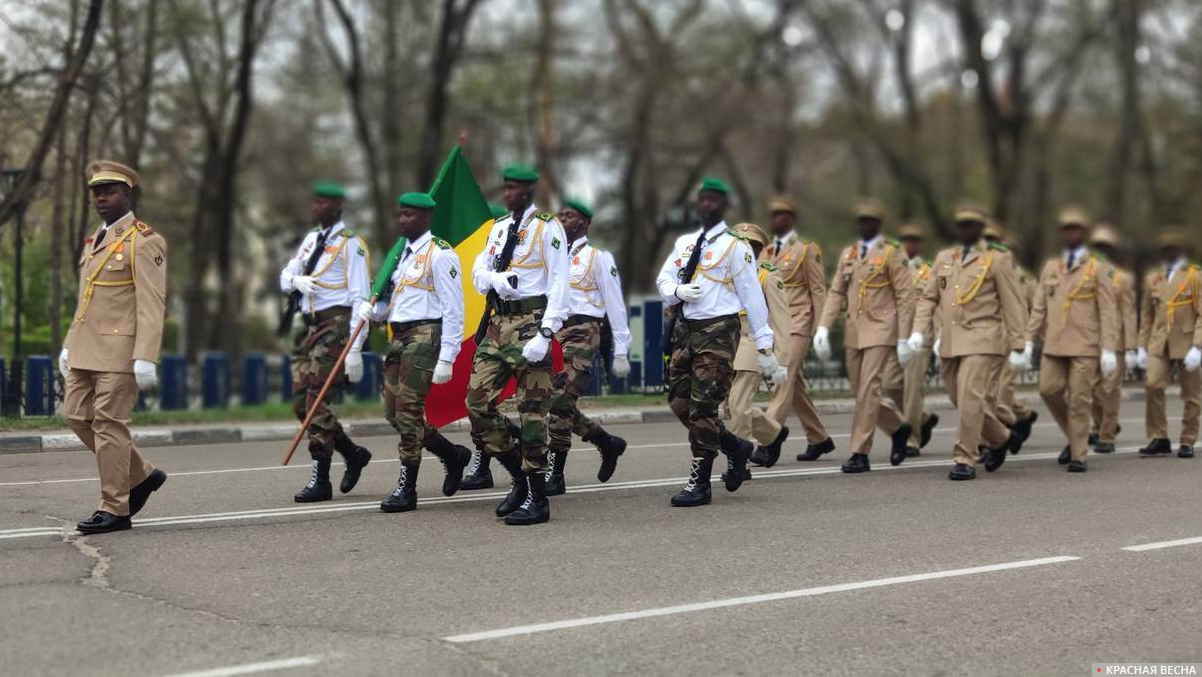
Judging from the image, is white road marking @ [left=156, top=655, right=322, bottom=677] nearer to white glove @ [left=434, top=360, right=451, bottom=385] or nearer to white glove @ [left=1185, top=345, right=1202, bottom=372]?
white glove @ [left=434, top=360, right=451, bottom=385]

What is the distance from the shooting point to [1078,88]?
38750mm

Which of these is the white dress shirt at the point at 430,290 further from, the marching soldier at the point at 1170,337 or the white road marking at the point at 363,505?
the marching soldier at the point at 1170,337

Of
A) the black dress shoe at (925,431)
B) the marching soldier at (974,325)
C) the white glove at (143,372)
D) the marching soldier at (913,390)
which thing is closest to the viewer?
the white glove at (143,372)

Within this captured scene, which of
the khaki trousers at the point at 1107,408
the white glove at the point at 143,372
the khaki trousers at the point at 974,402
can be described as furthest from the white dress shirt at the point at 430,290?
the khaki trousers at the point at 1107,408

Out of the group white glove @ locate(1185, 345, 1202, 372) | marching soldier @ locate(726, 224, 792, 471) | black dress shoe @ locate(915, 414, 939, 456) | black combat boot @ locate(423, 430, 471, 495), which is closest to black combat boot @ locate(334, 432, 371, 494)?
black combat boot @ locate(423, 430, 471, 495)

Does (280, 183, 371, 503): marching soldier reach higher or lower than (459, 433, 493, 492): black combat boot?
higher

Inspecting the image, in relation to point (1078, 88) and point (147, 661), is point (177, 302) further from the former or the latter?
point (147, 661)

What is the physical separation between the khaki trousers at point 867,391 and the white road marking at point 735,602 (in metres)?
3.94

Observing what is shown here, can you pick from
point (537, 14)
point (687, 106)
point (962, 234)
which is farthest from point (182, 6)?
point (962, 234)

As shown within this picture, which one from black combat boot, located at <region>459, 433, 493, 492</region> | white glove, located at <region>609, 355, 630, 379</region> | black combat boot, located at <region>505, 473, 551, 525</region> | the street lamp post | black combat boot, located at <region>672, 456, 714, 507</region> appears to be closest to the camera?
black combat boot, located at <region>505, 473, 551, 525</region>

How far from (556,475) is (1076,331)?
5068 millimetres

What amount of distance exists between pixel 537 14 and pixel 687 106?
13.5 ft

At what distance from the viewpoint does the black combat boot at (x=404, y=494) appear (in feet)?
30.0

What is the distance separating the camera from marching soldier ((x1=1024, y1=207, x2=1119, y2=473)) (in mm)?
12336
